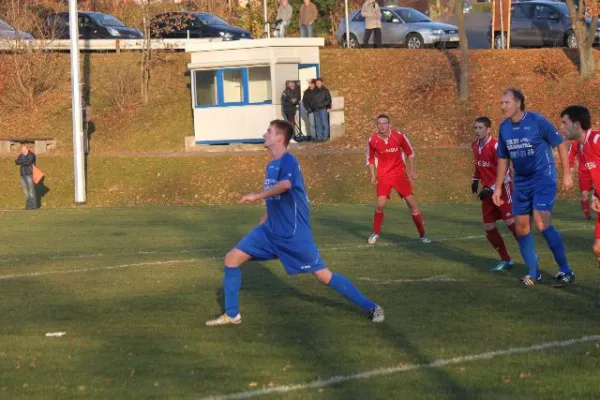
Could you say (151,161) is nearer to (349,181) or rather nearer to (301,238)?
(349,181)

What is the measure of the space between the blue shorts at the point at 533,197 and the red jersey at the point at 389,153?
5154mm

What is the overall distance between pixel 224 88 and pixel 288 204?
29.8 meters

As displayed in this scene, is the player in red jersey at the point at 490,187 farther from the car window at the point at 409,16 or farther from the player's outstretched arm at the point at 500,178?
the car window at the point at 409,16

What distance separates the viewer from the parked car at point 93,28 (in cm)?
4794

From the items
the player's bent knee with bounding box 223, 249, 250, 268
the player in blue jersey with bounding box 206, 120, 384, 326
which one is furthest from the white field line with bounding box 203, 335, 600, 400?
the player's bent knee with bounding box 223, 249, 250, 268

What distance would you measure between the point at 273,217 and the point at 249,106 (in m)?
28.6

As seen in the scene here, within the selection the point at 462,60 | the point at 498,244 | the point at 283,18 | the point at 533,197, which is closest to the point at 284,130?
the point at 533,197

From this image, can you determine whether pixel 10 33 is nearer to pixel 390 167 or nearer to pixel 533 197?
pixel 390 167

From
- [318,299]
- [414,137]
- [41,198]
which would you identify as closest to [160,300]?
[318,299]

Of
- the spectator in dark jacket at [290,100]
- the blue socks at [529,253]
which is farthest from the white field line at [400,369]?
the spectator in dark jacket at [290,100]

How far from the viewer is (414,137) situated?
3750cm

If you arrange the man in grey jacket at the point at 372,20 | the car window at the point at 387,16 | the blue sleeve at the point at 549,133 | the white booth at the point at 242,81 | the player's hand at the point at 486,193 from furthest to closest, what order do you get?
the car window at the point at 387,16 → the man in grey jacket at the point at 372,20 → the white booth at the point at 242,81 → the player's hand at the point at 486,193 → the blue sleeve at the point at 549,133

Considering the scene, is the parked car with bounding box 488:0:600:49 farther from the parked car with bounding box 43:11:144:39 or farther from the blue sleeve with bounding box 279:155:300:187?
the blue sleeve with bounding box 279:155:300:187

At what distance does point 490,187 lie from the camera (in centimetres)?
1395
